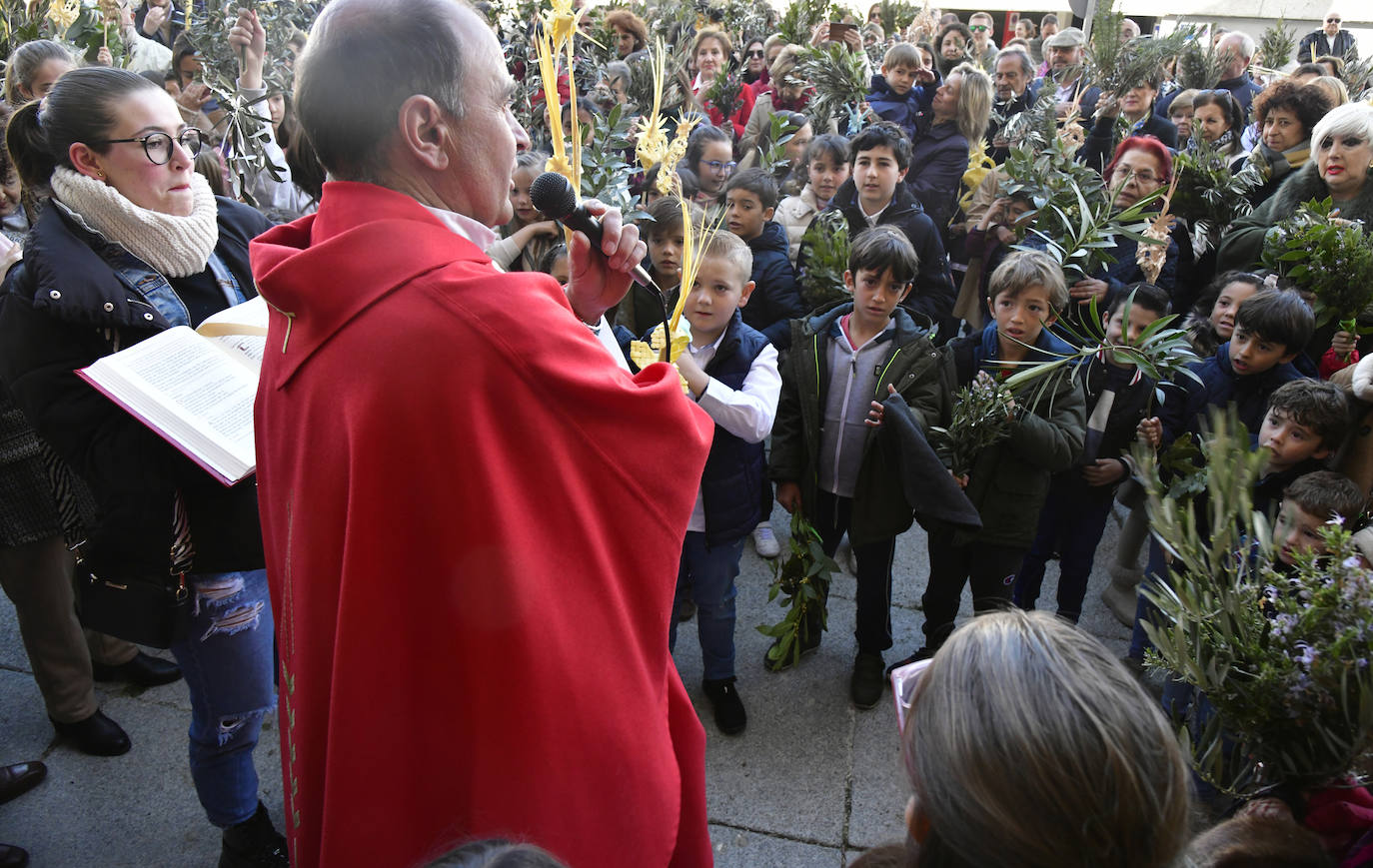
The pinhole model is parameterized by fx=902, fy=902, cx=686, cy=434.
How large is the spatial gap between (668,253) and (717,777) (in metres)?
1.95

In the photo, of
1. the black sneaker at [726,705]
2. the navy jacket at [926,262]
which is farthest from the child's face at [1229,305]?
the black sneaker at [726,705]

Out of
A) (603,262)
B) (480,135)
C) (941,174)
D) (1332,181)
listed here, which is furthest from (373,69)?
(941,174)

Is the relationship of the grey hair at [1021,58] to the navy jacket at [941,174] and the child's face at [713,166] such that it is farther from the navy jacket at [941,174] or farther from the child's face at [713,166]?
the child's face at [713,166]

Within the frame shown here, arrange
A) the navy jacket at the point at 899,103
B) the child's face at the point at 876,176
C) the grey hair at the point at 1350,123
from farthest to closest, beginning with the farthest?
the navy jacket at the point at 899,103 < the child's face at the point at 876,176 < the grey hair at the point at 1350,123

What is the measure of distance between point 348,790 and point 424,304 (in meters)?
0.70

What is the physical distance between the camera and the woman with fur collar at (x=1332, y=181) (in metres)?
3.97

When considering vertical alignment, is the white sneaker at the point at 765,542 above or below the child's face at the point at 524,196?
below

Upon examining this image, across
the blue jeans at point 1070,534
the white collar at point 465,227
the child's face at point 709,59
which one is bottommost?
the blue jeans at point 1070,534

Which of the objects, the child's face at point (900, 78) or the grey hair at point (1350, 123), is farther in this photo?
the child's face at point (900, 78)

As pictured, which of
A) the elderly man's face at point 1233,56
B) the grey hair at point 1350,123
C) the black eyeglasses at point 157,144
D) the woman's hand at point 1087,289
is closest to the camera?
the black eyeglasses at point 157,144

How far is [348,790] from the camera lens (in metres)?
1.30

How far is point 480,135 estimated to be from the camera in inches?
54.2

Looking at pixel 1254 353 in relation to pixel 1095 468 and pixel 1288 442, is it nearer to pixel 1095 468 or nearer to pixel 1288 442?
pixel 1288 442

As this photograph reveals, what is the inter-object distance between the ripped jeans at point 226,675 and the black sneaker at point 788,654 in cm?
185
